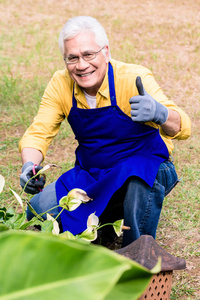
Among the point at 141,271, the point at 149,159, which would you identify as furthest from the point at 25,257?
the point at 149,159

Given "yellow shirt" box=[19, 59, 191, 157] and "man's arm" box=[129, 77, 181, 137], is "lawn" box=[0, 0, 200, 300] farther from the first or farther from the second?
"man's arm" box=[129, 77, 181, 137]

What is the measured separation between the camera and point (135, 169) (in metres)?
1.90

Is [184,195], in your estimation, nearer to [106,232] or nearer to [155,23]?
[106,232]

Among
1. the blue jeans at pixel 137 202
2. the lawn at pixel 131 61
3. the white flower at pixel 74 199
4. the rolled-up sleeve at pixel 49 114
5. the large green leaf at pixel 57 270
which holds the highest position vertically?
the large green leaf at pixel 57 270

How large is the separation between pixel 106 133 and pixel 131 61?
3075mm

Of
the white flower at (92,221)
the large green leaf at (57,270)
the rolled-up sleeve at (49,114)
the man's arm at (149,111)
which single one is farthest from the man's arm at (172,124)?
the large green leaf at (57,270)

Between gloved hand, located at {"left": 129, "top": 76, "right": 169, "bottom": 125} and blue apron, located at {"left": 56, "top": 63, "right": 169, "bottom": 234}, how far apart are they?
0.75 ft

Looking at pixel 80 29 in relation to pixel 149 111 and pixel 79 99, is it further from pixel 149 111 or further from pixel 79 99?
pixel 149 111

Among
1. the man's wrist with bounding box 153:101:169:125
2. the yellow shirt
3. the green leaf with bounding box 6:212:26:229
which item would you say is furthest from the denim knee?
the green leaf with bounding box 6:212:26:229

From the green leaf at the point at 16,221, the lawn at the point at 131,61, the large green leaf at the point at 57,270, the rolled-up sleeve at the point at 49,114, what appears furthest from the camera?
the lawn at the point at 131,61

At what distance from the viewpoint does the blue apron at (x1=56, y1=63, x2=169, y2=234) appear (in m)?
1.95

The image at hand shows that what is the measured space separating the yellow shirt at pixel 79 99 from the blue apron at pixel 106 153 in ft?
0.13

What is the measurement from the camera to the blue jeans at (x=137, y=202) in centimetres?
190

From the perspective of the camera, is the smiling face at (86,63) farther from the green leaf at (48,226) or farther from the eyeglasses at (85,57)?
the green leaf at (48,226)
